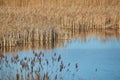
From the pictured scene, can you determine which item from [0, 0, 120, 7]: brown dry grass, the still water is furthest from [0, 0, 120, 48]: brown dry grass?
the still water

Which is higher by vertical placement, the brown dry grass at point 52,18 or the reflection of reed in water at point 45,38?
the brown dry grass at point 52,18

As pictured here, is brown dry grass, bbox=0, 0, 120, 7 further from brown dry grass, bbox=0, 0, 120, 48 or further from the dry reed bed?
the dry reed bed

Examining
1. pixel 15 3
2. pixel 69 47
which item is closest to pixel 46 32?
pixel 69 47

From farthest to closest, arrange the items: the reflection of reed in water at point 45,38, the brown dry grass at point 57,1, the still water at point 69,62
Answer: the brown dry grass at point 57,1 < the reflection of reed in water at point 45,38 < the still water at point 69,62

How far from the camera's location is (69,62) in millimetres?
9945

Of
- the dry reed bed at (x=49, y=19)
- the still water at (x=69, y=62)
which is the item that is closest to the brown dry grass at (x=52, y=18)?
the dry reed bed at (x=49, y=19)

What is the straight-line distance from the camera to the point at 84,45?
506 inches

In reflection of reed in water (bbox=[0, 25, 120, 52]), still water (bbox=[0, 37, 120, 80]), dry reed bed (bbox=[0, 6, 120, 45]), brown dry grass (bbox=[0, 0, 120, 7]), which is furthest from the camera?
brown dry grass (bbox=[0, 0, 120, 7])

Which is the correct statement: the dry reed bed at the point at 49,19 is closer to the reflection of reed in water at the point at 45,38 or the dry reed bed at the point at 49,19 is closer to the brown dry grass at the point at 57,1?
the reflection of reed in water at the point at 45,38

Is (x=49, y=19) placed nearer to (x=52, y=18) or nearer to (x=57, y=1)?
(x=52, y=18)

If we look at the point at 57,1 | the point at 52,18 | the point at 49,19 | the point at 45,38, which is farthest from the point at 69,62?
the point at 57,1

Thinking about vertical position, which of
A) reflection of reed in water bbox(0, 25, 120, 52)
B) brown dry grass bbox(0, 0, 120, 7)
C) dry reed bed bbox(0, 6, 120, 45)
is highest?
brown dry grass bbox(0, 0, 120, 7)

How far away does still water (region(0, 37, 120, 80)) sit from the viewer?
7564 mm

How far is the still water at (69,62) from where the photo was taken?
7.56 meters
